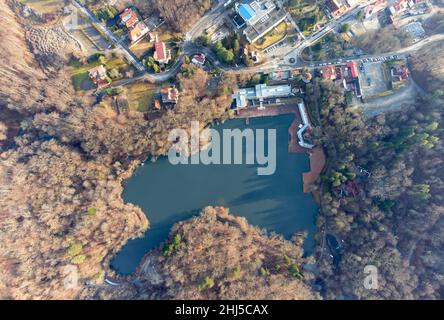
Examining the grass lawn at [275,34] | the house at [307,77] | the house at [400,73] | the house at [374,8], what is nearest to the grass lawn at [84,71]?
the grass lawn at [275,34]

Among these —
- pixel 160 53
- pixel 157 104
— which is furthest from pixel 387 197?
pixel 160 53

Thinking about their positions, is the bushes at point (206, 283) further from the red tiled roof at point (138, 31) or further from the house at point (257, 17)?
the red tiled roof at point (138, 31)

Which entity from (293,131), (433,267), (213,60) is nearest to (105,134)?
(213,60)

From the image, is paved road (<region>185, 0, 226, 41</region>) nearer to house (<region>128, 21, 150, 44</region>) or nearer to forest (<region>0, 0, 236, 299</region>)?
forest (<region>0, 0, 236, 299</region>)

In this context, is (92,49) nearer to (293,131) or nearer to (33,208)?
(33,208)

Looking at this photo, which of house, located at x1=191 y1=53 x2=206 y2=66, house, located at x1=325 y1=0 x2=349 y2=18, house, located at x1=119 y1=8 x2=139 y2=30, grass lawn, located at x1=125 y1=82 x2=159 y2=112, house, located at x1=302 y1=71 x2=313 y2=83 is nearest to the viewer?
house, located at x1=302 y1=71 x2=313 y2=83

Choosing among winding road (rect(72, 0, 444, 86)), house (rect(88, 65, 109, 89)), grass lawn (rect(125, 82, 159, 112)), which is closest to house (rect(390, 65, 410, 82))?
winding road (rect(72, 0, 444, 86))

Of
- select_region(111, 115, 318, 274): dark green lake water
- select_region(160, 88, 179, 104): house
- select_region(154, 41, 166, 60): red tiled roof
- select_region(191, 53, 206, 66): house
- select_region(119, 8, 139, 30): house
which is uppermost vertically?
select_region(119, 8, 139, 30): house
